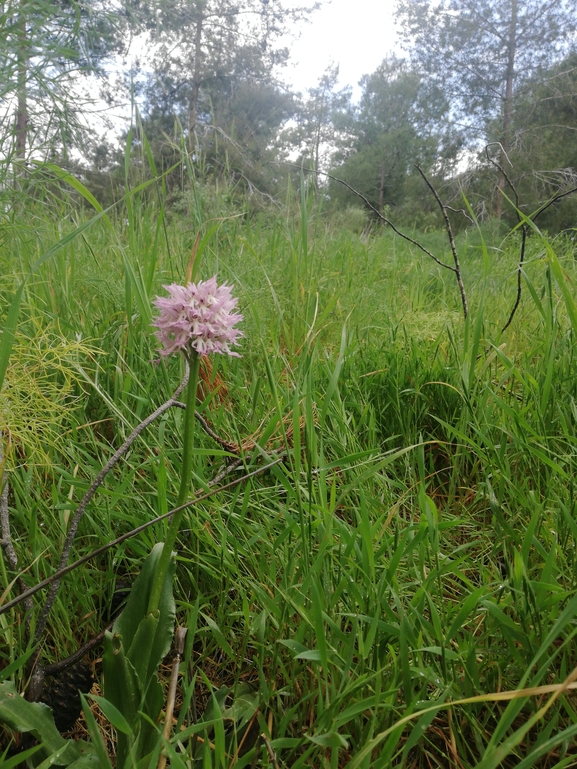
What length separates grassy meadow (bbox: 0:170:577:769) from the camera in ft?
1.69

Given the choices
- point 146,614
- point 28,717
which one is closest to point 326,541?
point 146,614

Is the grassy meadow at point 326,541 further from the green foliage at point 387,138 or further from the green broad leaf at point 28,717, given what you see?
the green foliage at point 387,138

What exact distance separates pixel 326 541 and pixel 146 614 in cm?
24

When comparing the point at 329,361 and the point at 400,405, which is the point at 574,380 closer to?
the point at 400,405

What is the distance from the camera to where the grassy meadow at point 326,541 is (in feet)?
1.69

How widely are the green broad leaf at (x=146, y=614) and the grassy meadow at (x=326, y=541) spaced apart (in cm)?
3

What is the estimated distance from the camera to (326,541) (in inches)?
23.2

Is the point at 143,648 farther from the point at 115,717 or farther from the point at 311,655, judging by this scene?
the point at 311,655

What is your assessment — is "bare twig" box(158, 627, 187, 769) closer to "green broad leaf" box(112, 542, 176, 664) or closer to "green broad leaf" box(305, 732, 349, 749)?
"green broad leaf" box(112, 542, 176, 664)

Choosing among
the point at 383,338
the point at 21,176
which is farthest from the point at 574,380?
the point at 21,176

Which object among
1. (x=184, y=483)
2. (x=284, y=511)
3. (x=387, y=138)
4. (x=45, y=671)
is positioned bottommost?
(x=45, y=671)

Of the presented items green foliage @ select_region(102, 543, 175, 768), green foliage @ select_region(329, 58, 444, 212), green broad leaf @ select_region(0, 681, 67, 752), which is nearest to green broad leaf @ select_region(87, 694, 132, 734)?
green foliage @ select_region(102, 543, 175, 768)

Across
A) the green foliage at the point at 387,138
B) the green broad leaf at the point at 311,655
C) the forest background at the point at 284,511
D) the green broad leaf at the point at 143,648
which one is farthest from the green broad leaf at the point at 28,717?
the green foliage at the point at 387,138

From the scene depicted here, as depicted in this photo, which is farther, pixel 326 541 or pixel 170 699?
pixel 326 541
